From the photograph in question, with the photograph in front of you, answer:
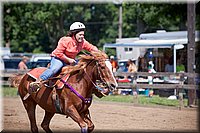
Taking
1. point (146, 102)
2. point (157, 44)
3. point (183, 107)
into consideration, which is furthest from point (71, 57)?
point (157, 44)

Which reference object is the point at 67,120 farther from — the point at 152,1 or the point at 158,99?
the point at 152,1

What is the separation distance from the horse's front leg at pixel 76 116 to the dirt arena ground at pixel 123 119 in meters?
2.59

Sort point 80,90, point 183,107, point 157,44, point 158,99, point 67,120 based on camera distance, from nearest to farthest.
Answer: point 80,90 < point 67,120 < point 183,107 < point 158,99 < point 157,44

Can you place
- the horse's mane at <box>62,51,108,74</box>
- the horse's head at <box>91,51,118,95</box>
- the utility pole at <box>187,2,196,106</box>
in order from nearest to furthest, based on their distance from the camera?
the horse's head at <box>91,51,118,95</box>
the horse's mane at <box>62,51,108,74</box>
the utility pole at <box>187,2,196,106</box>

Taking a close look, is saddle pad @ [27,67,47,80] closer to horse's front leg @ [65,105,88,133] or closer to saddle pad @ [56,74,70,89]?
saddle pad @ [56,74,70,89]

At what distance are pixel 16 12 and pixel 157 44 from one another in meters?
13.3

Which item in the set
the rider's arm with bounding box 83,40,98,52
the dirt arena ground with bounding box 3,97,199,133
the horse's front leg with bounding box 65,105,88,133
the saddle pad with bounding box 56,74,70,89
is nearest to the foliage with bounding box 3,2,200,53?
the dirt arena ground with bounding box 3,97,199,133

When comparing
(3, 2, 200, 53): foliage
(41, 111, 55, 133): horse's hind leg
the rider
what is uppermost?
(3, 2, 200, 53): foliage

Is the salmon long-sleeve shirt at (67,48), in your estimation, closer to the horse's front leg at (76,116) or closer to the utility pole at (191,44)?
the horse's front leg at (76,116)

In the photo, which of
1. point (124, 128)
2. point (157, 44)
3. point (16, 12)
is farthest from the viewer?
point (16, 12)

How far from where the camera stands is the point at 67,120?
1318 centimetres

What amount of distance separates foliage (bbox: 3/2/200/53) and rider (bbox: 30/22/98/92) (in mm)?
15960

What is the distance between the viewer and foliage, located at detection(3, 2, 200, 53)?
32.4m

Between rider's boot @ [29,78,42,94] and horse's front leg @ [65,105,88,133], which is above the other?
rider's boot @ [29,78,42,94]
